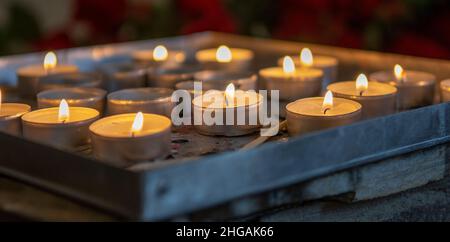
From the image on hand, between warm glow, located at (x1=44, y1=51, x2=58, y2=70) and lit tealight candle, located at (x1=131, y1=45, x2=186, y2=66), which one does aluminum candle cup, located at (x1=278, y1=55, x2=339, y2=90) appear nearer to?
lit tealight candle, located at (x1=131, y1=45, x2=186, y2=66)

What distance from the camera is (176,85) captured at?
1.43 m

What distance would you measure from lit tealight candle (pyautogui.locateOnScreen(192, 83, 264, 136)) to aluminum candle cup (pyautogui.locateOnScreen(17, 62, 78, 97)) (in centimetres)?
44

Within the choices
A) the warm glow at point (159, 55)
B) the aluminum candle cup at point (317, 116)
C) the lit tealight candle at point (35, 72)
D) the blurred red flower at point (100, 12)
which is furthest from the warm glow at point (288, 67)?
the blurred red flower at point (100, 12)

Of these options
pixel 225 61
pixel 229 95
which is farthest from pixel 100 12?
pixel 229 95

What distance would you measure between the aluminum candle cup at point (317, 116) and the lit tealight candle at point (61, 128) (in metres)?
0.32

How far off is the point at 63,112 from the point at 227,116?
0.27 meters

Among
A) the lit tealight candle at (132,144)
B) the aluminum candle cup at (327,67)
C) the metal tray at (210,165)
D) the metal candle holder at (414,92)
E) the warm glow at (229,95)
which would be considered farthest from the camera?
the aluminum candle cup at (327,67)

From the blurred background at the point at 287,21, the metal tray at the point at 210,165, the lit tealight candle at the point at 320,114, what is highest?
the blurred background at the point at 287,21

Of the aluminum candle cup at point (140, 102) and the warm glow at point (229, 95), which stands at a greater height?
the warm glow at point (229, 95)

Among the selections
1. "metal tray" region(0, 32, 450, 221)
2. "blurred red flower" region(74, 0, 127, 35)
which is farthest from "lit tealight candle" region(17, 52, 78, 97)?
"blurred red flower" region(74, 0, 127, 35)

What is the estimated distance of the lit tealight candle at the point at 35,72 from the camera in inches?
59.7

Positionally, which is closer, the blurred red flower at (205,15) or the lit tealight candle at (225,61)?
the lit tealight candle at (225,61)

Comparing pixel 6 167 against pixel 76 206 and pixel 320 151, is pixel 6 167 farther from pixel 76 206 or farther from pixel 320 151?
pixel 320 151

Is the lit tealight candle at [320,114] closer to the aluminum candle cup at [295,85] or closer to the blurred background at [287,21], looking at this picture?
the aluminum candle cup at [295,85]
